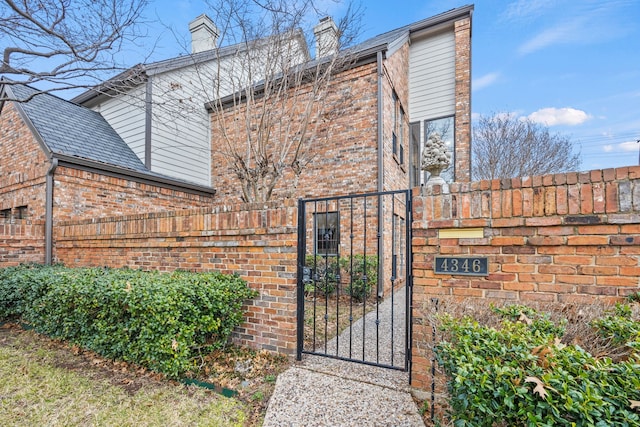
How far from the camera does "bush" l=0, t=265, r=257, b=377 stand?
316 centimetres

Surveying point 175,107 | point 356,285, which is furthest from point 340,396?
point 175,107

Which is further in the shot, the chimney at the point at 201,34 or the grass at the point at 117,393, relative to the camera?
the chimney at the point at 201,34

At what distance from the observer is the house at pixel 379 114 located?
26.0 ft

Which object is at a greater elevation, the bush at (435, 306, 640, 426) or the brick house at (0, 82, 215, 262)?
the brick house at (0, 82, 215, 262)

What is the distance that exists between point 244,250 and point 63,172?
5.85 m

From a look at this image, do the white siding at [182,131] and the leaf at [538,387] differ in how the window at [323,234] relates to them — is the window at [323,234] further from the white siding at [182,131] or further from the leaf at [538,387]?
the leaf at [538,387]

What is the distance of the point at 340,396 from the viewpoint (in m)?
2.88

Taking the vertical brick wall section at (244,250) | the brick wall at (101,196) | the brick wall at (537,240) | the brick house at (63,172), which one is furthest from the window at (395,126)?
the brick wall at (101,196)

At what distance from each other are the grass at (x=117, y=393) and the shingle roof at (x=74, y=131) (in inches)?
204

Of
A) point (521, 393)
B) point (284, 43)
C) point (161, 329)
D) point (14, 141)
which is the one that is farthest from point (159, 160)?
point (521, 393)

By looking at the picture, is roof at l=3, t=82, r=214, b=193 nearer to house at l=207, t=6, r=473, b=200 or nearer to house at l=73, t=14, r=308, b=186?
house at l=73, t=14, r=308, b=186

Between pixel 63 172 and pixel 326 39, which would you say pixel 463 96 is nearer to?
pixel 326 39

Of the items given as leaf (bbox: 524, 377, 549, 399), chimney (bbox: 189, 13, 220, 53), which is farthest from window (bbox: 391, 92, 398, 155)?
leaf (bbox: 524, 377, 549, 399)

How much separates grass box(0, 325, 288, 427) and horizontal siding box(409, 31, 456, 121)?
1003 cm
